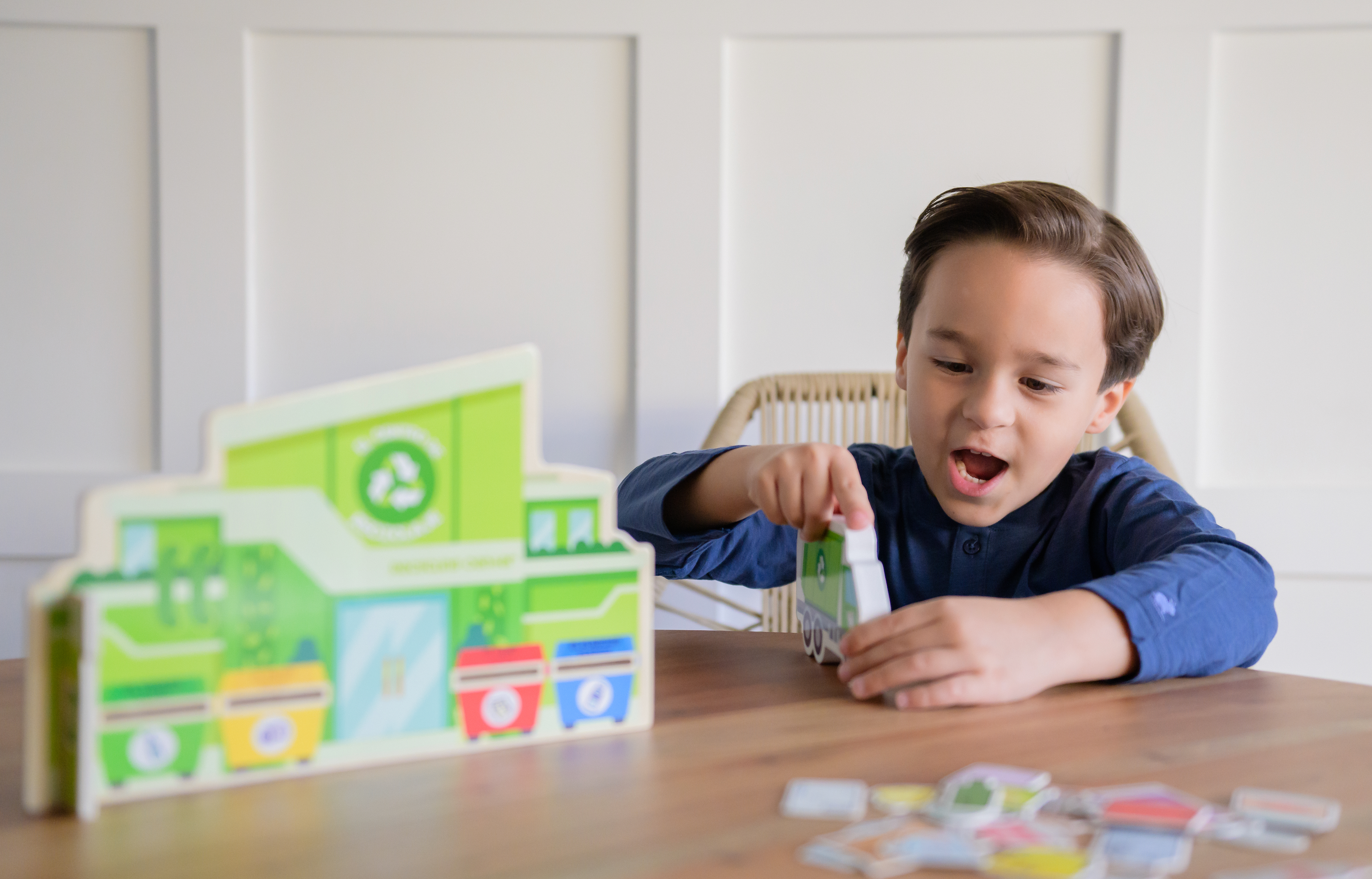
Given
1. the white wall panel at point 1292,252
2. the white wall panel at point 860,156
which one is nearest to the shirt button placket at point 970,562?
the white wall panel at point 860,156

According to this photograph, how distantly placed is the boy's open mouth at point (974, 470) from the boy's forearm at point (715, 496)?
19 cm

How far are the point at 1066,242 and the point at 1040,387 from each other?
0.51 feet

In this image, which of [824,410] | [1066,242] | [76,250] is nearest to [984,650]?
[1066,242]

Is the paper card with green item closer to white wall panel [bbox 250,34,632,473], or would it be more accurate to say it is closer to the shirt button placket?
the shirt button placket

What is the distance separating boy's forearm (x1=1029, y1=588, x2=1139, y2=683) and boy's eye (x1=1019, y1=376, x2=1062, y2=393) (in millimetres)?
259

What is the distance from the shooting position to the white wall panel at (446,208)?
5.98ft

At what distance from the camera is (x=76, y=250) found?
184 centimetres

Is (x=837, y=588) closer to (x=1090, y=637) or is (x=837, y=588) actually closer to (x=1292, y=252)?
(x=1090, y=637)

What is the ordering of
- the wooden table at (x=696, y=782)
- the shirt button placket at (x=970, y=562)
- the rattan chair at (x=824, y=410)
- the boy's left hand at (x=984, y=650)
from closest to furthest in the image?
the wooden table at (x=696, y=782) → the boy's left hand at (x=984, y=650) → the shirt button placket at (x=970, y=562) → the rattan chair at (x=824, y=410)

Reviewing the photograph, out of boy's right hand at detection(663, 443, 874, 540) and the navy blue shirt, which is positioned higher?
boy's right hand at detection(663, 443, 874, 540)

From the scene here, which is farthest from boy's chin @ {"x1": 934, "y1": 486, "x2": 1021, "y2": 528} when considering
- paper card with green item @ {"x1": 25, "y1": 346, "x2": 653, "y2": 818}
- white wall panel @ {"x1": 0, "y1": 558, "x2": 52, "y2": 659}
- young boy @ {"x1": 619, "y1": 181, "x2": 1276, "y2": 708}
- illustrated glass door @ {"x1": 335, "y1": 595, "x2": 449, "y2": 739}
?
white wall panel @ {"x1": 0, "y1": 558, "x2": 52, "y2": 659}

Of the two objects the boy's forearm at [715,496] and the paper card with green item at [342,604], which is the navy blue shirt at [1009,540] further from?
the paper card with green item at [342,604]

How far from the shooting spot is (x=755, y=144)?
5.99 ft

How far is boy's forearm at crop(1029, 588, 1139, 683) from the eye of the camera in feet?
2.20
